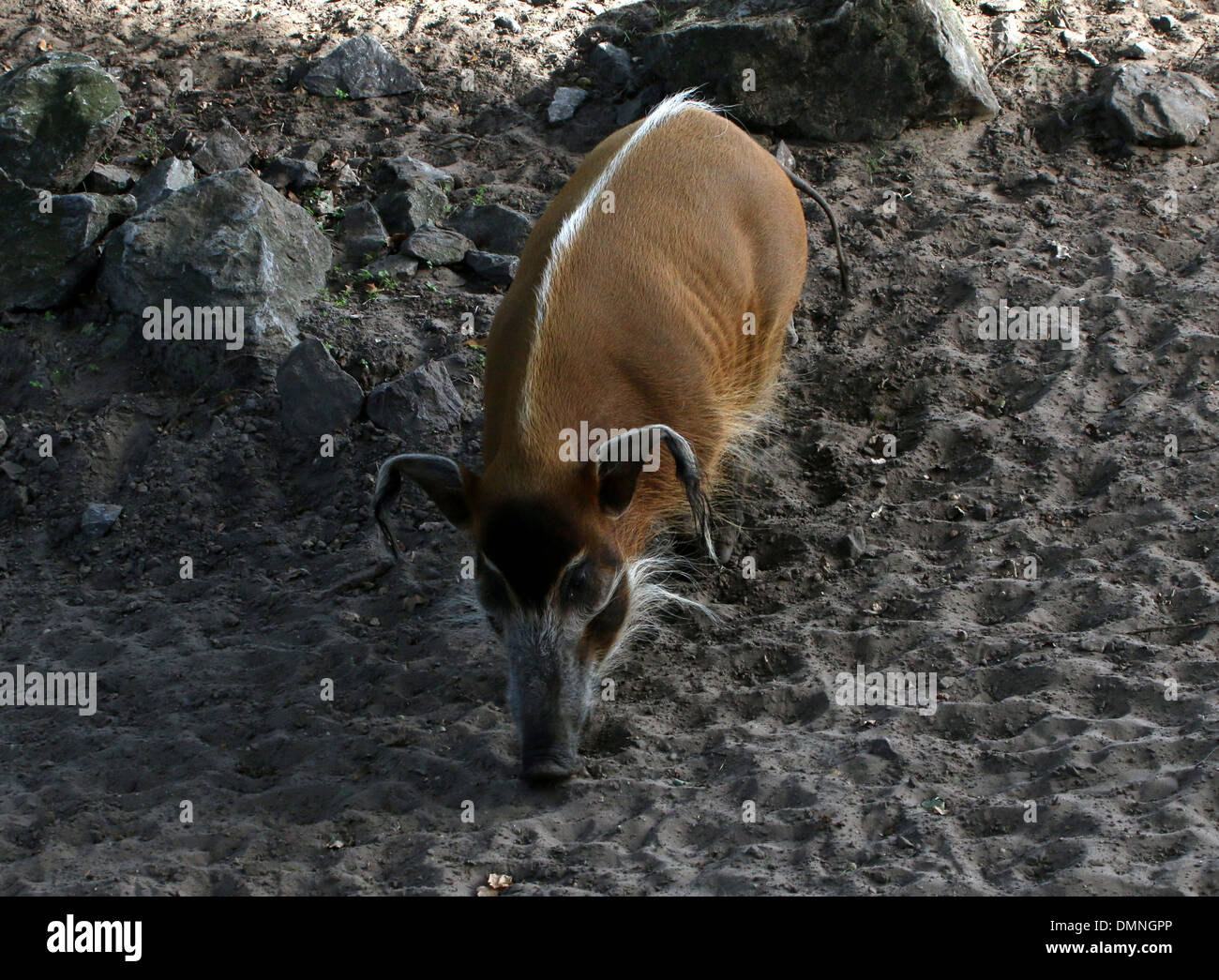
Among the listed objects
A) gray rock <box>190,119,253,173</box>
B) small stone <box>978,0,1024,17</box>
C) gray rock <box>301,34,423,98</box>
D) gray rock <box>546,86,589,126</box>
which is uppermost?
small stone <box>978,0,1024,17</box>

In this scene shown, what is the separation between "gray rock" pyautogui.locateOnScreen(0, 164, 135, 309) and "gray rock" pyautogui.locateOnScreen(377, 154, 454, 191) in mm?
1784

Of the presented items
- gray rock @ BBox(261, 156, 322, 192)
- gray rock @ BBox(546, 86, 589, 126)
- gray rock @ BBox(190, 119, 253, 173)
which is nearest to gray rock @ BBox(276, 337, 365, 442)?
gray rock @ BBox(261, 156, 322, 192)

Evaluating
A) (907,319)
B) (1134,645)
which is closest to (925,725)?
(1134,645)

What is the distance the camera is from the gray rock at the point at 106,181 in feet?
25.9

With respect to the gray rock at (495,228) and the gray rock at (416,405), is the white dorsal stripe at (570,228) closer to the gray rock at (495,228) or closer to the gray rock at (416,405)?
the gray rock at (416,405)

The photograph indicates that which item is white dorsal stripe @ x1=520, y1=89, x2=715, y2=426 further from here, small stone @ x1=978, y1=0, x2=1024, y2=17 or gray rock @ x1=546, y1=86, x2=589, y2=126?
small stone @ x1=978, y1=0, x2=1024, y2=17

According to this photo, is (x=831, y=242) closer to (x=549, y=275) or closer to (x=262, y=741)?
(x=549, y=275)

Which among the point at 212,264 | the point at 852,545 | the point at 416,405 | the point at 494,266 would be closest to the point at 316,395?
the point at 416,405

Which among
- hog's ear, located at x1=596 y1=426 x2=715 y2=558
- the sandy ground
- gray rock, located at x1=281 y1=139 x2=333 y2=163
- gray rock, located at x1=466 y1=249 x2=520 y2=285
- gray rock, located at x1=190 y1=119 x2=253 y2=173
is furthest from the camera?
gray rock, located at x1=281 y1=139 x2=333 y2=163

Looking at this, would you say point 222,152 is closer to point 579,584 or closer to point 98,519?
point 98,519

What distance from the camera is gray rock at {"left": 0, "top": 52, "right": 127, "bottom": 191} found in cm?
771

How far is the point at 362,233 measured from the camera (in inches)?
309

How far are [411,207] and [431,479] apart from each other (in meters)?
3.58

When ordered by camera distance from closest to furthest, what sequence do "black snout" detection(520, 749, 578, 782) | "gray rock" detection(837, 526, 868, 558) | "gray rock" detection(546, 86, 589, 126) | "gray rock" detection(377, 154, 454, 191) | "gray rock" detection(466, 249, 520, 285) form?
"black snout" detection(520, 749, 578, 782), "gray rock" detection(837, 526, 868, 558), "gray rock" detection(466, 249, 520, 285), "gray rock" detection(377, 154, 454, 191), "gray rock" detection(546, 86, 589, 126)
